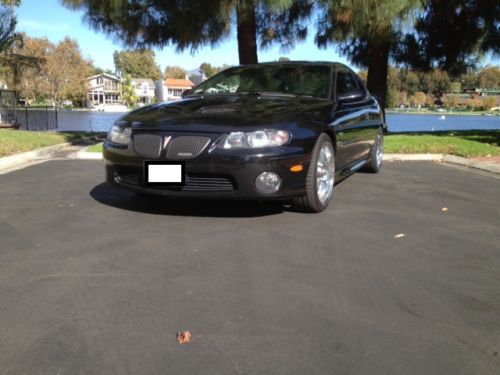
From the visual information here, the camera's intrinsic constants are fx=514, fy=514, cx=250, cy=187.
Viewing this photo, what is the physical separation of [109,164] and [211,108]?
1.08 meters

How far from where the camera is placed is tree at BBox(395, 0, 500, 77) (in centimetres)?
1268

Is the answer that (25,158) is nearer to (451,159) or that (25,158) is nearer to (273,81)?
(273,81)

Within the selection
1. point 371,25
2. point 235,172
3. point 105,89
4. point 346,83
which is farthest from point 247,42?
point 105,89

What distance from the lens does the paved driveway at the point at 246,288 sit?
224 cm

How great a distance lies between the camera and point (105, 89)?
10106 centimetres

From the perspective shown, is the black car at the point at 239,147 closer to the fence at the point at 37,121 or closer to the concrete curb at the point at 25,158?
the concrete curb at the point at 25,158

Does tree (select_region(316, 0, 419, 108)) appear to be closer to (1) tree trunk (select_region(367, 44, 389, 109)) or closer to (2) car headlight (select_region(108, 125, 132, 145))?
(1) tree trunk (select_region(367, 44, 389, 109))

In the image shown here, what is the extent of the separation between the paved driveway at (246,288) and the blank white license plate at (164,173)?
36cm

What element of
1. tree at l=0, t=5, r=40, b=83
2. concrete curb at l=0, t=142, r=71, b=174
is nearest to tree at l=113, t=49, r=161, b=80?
tree at l=0, t=5, r=40, b=83

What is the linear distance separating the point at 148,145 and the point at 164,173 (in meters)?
0.30

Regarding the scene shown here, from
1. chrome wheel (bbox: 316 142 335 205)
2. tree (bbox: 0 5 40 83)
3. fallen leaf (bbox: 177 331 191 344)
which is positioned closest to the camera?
fallen leaf (bbox: 177 331 191 344)

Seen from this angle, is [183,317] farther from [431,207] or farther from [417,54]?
[417,54]

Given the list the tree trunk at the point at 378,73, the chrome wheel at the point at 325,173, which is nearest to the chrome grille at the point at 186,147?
the chrome wheel at the point at 325,173

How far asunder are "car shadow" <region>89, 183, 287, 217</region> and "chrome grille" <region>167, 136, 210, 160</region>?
67cm
